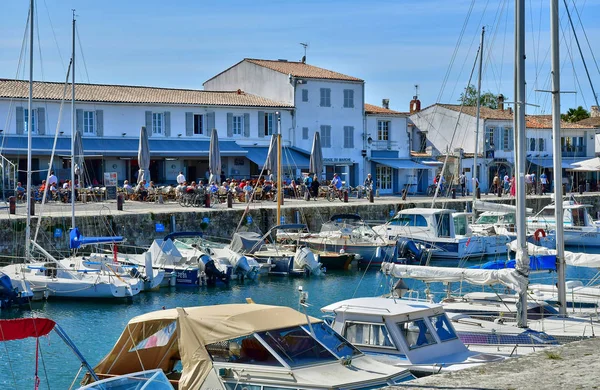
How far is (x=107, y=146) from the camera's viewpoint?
5062cm

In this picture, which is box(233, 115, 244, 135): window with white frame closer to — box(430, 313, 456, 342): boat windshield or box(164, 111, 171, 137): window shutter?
A: box(164, 111, 171, 137): window shutter

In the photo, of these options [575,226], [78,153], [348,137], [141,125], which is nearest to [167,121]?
[141,125]

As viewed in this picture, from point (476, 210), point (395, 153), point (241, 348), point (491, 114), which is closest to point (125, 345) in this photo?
point (241, 348)

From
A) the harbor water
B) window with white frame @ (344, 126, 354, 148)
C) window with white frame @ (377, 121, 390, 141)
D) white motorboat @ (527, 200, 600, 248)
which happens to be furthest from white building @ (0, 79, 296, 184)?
the harbor water

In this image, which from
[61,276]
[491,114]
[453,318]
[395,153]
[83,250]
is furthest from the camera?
[491,114]

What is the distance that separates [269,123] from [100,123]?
11.2 m

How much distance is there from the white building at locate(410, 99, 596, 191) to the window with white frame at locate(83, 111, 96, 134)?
24532 millimetres

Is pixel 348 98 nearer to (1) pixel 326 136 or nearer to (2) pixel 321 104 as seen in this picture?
(2) pixel 321 104

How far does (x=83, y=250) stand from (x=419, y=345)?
65.0ft

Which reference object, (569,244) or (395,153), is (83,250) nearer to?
(569,244)

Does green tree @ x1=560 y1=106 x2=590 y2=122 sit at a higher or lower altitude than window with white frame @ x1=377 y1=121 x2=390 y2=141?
higher

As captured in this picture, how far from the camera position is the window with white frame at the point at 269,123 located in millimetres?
58000

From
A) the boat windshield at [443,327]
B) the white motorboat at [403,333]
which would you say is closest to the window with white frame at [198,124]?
the white motorboat at [403,333]

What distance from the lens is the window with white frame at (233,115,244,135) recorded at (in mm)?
56750
